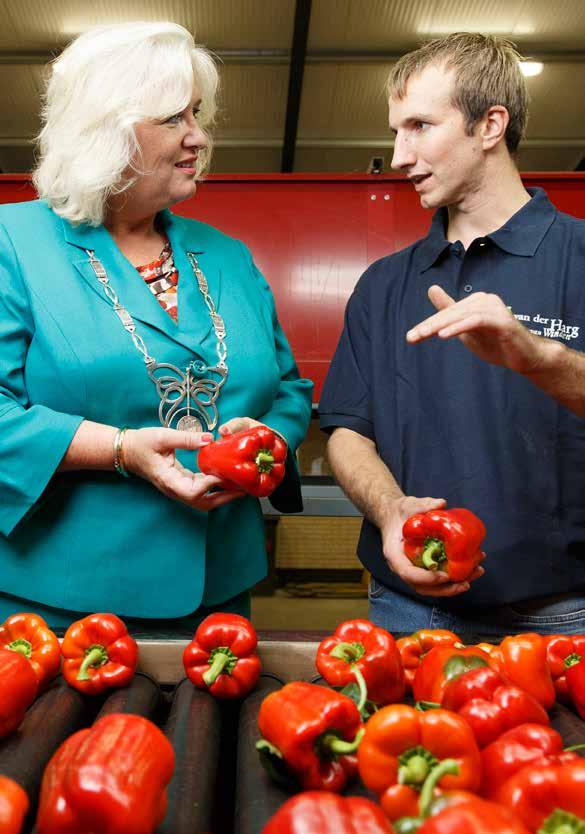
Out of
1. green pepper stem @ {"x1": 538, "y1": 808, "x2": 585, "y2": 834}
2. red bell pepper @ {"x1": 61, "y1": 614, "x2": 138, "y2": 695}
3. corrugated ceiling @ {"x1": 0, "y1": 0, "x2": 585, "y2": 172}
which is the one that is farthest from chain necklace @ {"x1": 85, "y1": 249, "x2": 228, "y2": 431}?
corrugated ceiling @ {"x1": 0, "y1": 0, "x2": 585, "y2": 172}

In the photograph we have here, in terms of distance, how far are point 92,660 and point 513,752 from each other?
2.40 ft

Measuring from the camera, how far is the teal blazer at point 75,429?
5.81 feet

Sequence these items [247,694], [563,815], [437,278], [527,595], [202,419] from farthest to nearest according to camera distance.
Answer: [437,278]
[202,419]
[527,595]
[247,694]
[563,815]

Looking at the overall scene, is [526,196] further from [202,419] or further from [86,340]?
[86,340]

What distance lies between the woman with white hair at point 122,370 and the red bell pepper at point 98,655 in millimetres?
353

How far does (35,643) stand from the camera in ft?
4.73

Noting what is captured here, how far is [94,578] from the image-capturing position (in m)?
1.79

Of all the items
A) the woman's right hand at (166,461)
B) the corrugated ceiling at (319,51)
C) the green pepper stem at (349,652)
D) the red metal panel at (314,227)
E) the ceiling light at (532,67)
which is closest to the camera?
the green pepper stem at (349,652)

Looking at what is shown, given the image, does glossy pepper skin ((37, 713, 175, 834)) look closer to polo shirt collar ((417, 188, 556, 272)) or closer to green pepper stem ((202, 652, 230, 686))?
green pepper stem ((202, 652, 230, 686))

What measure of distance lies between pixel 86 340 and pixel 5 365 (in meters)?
0.18

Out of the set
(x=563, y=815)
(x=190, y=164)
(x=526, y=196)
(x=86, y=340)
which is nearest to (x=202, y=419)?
(x=86, y=340)

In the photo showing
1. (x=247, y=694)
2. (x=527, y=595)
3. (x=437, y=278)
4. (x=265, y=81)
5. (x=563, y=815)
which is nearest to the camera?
(x=563, y=815)

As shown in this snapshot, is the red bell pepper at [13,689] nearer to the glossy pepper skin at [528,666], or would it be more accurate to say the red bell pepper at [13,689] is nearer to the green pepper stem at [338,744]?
the green pepper stem at [338,744]

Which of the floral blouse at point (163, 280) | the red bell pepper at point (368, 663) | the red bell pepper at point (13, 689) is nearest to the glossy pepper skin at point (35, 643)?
the red bell pepper at point (13, 689)
